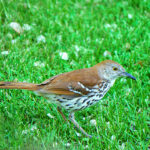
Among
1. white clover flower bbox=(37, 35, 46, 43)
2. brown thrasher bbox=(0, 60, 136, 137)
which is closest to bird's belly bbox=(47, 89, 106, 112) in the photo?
brown thrasher bbox=(0, 60, 136, 137)

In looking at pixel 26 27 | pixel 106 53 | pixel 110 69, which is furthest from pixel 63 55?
pixel 110 69

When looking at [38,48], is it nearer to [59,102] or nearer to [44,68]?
[44,68]

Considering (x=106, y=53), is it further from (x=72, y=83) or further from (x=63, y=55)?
(x=72, y=83)

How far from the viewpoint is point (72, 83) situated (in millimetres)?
4164

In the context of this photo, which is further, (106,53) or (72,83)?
(106,53)

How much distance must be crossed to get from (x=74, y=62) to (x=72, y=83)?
50.4 inches

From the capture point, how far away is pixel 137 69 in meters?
5.39

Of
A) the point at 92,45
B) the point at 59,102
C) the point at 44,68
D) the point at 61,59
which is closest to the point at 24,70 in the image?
the point at 44,68

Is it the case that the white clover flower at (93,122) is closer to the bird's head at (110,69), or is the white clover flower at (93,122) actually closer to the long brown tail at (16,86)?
the bird's head at (110,69)

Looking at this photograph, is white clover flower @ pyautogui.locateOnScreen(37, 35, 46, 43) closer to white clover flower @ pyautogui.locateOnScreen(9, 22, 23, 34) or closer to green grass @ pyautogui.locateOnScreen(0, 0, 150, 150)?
green grass @ pyautogui.locateOnScreen(0, 0, 150, 150)

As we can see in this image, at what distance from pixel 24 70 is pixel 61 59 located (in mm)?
708

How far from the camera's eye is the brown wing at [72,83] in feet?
13.5

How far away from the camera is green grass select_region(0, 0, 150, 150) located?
4016 millimetres

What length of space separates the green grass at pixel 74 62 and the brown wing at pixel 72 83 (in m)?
0.44
